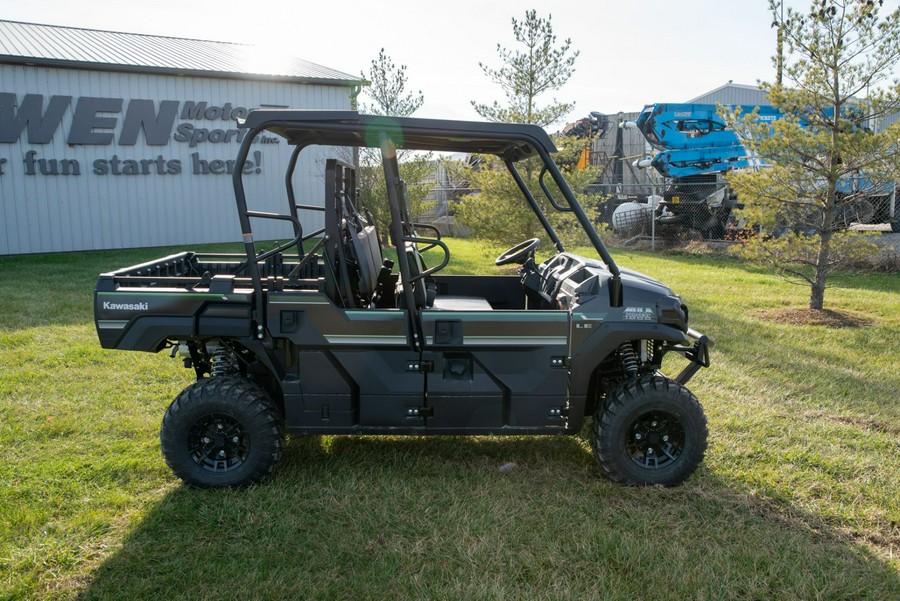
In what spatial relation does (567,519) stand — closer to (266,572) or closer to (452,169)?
(266,572)

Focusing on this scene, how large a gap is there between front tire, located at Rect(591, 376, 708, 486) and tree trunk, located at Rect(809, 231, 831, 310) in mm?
5575

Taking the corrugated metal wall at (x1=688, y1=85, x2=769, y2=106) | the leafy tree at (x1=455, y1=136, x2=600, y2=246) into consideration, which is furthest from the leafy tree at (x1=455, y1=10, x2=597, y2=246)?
the corrugated metal wall at (x1=688, y1=85, x2=769, y2=106)

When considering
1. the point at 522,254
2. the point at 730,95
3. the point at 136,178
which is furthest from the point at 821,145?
the point at 730,95

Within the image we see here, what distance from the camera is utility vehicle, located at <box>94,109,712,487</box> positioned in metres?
3.61

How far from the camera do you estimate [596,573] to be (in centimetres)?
297

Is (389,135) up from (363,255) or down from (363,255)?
up

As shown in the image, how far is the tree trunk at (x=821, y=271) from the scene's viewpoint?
331 inches

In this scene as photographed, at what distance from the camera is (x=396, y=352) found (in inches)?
145

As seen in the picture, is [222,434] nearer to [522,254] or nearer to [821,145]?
[522,254]

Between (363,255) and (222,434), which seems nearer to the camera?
(222,434)

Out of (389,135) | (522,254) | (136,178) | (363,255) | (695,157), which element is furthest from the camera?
(136,178)

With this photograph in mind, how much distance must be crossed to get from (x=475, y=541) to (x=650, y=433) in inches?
46.3

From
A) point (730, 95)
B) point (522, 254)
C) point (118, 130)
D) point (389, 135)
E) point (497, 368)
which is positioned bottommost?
point (497, 368)

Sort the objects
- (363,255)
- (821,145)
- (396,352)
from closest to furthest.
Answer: (396,352) → (363,255) → (821,145)
